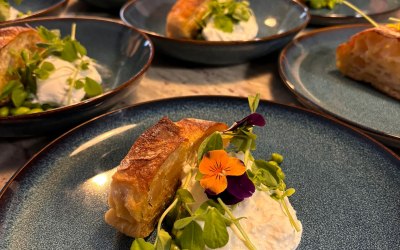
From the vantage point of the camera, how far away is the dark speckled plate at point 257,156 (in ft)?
3.16

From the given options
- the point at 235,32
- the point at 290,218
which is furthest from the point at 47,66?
the point at 290,218

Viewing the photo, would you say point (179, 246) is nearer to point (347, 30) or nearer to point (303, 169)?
point (303, 169)

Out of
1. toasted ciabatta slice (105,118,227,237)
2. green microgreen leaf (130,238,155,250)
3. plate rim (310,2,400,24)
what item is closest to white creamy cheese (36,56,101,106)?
toasted ciabatta slice (105,118,227,237)

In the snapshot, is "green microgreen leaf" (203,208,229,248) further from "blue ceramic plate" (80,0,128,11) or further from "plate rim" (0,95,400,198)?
"blue ceramic plate" (80,0,128,11)

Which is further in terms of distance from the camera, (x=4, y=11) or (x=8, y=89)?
(x=4, y=11)

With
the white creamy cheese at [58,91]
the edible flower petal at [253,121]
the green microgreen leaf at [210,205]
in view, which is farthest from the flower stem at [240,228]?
the white creamy cheese at [58,91]

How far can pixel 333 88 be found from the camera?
5.53ft

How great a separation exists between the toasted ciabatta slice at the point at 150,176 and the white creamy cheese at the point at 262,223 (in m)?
0.08

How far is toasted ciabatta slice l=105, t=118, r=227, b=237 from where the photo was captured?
0.92m

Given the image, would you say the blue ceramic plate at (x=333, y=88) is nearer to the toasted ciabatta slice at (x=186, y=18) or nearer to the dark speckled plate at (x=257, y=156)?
the dark speckled plate at (x=257, y=156)

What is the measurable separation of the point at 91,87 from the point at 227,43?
1.96 ft

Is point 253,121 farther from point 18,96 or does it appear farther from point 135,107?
point 18,96

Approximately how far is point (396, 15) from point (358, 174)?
6.01 ft

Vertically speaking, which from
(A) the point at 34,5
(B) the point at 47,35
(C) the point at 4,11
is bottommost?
(A) the point at 34,5
